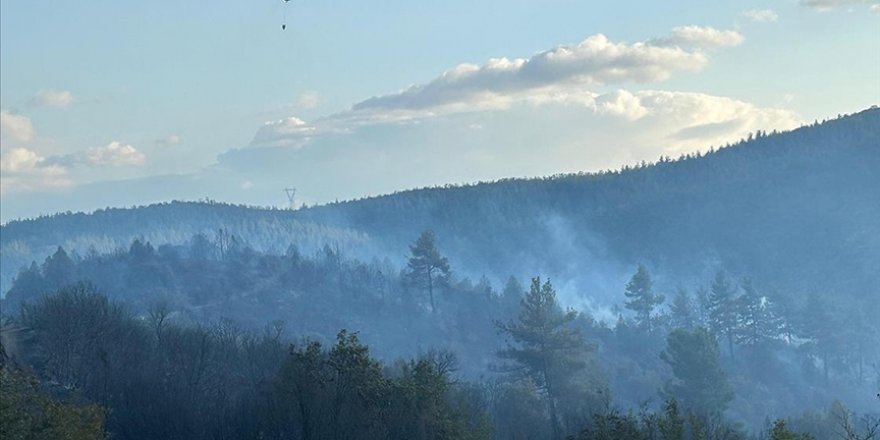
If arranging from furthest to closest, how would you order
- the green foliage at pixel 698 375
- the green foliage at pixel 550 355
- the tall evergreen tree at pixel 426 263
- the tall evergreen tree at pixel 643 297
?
the tall evergreen tree at pixel 426 263 → the tall evergreen tree at pixel 643 297 → the green foliage at pixel 698 375 → the green foliage at pixel 550 355

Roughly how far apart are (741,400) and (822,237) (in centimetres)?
9745

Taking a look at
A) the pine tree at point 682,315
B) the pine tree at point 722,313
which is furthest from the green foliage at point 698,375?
the pine tree at point 682,315

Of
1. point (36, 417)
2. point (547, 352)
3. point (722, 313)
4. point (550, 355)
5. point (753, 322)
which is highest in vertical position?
point (36, 417)

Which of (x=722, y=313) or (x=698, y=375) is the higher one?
(x=722, y=313)

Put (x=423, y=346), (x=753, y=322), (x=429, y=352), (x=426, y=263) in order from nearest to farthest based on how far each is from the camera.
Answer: (x=429, y=352) < (x=753, y=322) < (x=423, y=346) < (x=426, y=263)

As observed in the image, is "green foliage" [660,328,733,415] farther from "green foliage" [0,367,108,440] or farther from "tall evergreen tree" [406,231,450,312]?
"tall evergreen tree" [406,231,450,312]

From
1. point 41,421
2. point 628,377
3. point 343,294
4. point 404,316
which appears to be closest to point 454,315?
point 404,316

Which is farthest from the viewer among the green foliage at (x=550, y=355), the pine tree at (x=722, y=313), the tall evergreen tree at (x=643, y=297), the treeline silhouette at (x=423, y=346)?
the tall evergreen tree at (x=643, y=297)

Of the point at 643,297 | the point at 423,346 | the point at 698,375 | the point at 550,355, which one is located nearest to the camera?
the point at 550,355

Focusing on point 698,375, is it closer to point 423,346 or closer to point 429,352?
point 429,352

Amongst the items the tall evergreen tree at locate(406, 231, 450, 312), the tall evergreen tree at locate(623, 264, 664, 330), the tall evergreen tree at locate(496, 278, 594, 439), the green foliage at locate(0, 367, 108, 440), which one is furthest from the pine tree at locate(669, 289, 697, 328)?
the green foliage at locate(0, 367, 108, 440)

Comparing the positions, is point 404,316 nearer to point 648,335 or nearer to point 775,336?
point 648,335

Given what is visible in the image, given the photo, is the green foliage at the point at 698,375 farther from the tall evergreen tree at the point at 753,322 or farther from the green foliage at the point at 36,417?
the green foliage at the point at 36,417

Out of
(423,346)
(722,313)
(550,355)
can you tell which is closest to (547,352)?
(550,355)
